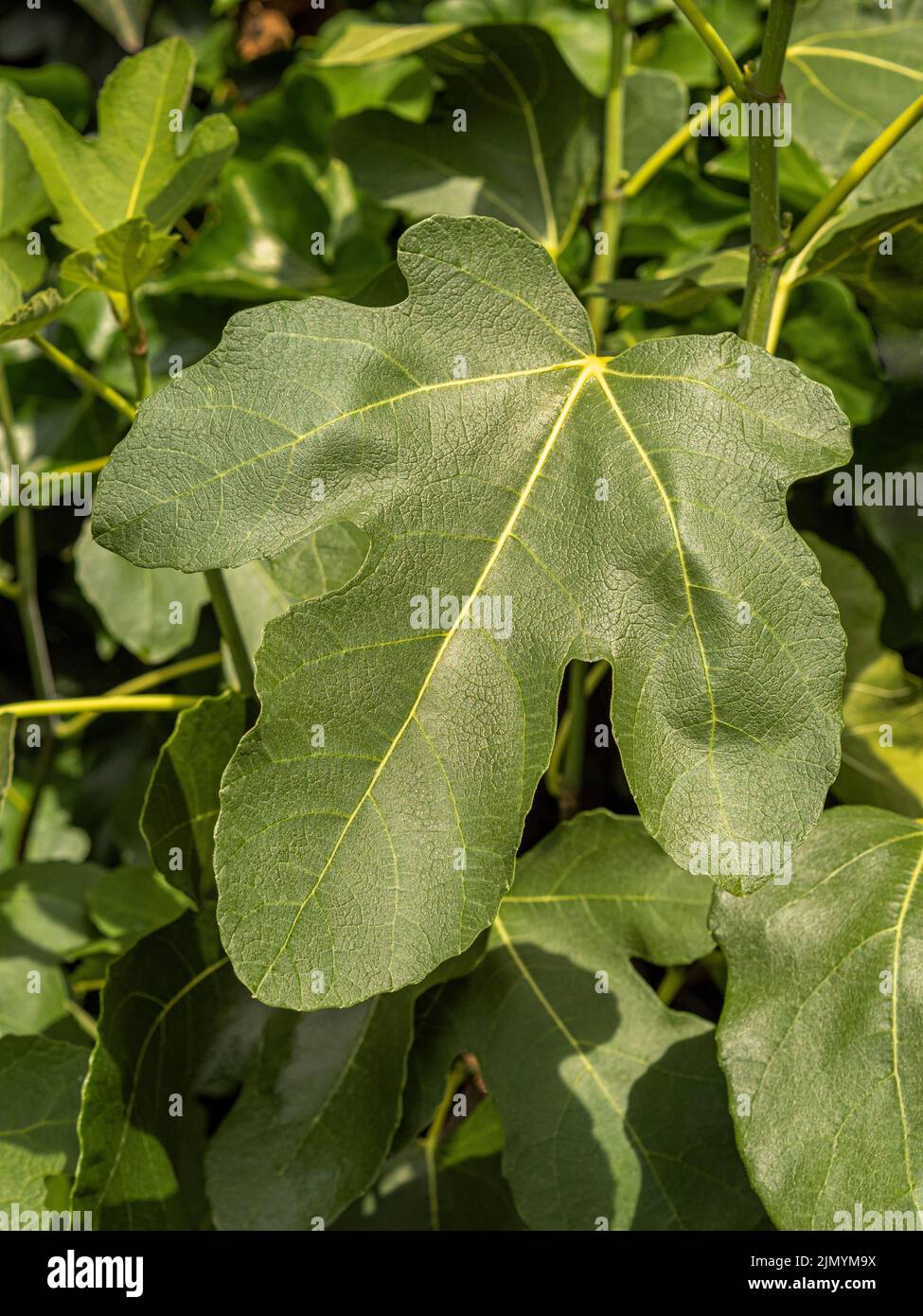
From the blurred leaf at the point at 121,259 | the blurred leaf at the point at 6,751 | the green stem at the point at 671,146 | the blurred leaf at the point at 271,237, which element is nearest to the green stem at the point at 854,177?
the green stem at the point at 671,146

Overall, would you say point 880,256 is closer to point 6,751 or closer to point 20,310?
point 20,310

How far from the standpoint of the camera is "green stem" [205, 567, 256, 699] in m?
1.02

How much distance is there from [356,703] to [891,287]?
0.70 meters

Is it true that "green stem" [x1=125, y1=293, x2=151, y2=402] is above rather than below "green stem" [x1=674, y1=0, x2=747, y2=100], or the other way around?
below

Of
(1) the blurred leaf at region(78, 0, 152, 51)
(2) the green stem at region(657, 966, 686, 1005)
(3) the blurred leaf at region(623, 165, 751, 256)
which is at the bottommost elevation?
(2) the green stem at region(657, 966, 686, 1005)

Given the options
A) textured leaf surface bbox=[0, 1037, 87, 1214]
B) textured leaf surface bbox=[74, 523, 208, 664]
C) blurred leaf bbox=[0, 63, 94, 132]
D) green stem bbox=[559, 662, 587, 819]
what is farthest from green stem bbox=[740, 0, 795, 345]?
blurred leaf bbox=[0, 63, 94, 132]

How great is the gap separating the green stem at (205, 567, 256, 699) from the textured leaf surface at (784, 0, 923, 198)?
0.75 metres

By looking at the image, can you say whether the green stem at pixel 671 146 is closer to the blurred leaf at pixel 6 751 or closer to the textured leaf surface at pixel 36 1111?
the blurred leaf at pixel 6 751

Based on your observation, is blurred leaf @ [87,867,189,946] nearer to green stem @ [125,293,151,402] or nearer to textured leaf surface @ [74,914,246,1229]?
textured leaf surface @ [74,914,246,1229]

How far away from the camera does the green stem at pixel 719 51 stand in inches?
32.2

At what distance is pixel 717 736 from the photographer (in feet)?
2.38

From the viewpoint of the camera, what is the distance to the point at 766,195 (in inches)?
33.4
